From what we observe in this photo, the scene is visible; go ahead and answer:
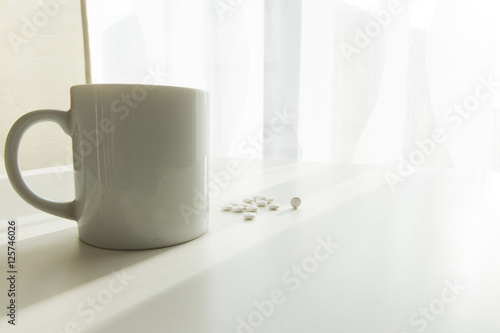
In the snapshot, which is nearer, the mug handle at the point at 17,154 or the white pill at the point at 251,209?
the mug handle at the point at 17,154

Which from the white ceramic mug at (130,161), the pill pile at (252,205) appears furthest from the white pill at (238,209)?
the white ceramic mug at (130,161)

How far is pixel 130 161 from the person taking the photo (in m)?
0.34

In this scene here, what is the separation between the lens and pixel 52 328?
0.23 meters

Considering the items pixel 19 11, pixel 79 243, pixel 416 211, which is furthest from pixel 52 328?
pixel 19 11

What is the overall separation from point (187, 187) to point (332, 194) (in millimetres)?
320

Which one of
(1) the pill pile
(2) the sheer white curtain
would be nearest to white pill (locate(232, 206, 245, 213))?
(1) the pill pile

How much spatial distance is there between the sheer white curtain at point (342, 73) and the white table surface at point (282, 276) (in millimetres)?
1225

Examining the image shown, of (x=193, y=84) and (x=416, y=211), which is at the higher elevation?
(x=193, y=84)

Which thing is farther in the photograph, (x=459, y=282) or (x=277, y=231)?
(x=277, y=231)

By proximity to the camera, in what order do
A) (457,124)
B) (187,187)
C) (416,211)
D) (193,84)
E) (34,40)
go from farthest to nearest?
(193,84), (34,40), (457,124), (416,211), (187,187)

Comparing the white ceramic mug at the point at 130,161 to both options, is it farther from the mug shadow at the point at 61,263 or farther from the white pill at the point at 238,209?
the white pill at the point at 238,209

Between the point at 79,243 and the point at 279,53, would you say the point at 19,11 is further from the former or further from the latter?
the point at 79,243

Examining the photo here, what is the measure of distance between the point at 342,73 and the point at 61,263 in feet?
5.23

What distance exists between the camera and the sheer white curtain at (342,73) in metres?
1.56
